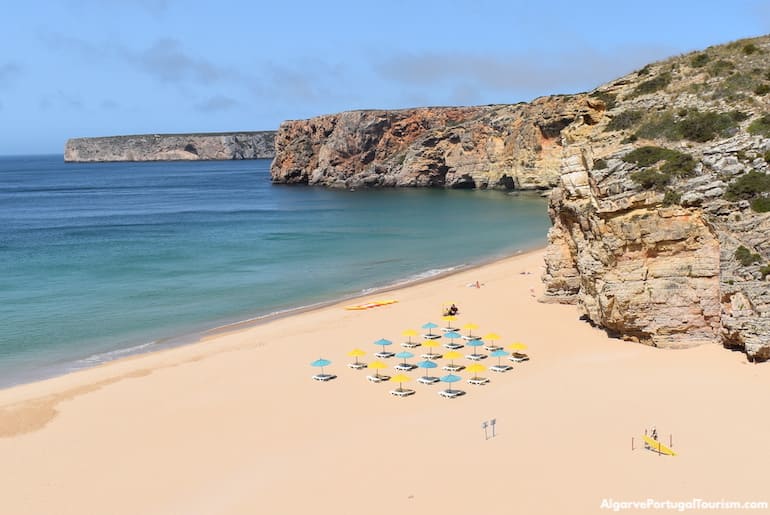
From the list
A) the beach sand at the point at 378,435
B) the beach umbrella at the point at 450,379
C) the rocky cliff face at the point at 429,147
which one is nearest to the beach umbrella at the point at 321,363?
the beach sand at the point at 378,435

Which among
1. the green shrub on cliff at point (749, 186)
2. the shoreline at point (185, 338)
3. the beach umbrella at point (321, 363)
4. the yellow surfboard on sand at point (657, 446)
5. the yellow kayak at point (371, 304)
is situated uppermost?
the green shrub on cliff at point (749, 186)

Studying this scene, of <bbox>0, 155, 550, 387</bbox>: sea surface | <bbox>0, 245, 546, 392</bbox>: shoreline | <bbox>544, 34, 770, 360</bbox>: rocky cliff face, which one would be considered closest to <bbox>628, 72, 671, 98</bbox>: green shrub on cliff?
<bbox>544, 34, 770, 360</bbox>: rocky cliff face

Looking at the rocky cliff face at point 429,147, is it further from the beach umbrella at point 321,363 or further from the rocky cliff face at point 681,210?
the beach umbrella at point 321,363

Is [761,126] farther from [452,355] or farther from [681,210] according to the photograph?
[452,355]

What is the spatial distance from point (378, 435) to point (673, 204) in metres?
11.9

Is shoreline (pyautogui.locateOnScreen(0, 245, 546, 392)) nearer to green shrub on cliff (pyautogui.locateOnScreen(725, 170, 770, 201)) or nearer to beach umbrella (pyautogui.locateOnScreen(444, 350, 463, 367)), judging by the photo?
beach umbrella (pyautogui.locateOnScreen(444, 350, 463, 367))

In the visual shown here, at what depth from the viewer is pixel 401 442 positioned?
16.8m

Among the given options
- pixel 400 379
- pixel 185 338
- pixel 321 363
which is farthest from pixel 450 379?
pixel 185 338

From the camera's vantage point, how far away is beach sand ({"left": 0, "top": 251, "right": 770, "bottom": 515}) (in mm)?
14250

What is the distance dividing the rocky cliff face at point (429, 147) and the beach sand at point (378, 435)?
2700 inches

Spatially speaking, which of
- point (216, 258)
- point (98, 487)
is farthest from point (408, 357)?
point (216, 258)

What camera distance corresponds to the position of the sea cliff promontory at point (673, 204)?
20516 mm

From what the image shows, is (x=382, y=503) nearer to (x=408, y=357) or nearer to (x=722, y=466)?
(x=722, y=466)

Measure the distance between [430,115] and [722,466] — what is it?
109m
